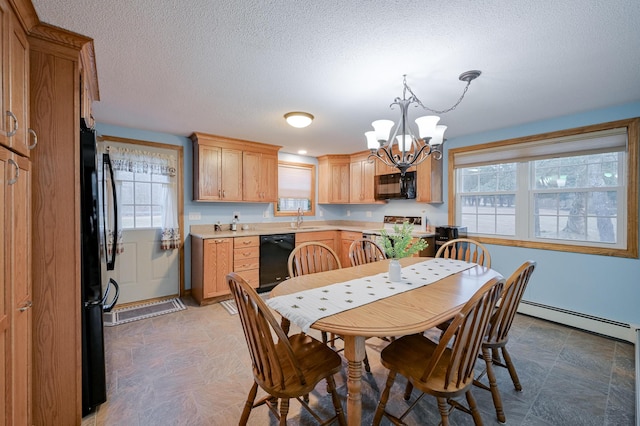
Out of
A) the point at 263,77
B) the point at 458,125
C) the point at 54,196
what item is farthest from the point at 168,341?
the point at 458,125

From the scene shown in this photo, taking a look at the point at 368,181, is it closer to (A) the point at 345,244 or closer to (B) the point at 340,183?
(B) the point at 340,183

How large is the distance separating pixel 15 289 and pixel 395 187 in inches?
163

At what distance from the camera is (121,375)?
2.14 metres

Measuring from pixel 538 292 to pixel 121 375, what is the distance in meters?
4.27

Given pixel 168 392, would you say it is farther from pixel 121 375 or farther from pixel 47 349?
pixel 47 349

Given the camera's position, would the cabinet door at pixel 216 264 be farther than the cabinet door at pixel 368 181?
No

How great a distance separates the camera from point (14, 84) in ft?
4.06

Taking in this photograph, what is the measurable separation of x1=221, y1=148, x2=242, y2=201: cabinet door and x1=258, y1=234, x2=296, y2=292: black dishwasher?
2.53 ft

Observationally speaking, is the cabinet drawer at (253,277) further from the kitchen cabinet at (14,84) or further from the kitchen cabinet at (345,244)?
the kitchen cabinet at (14,84)

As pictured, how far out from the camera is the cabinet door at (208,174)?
12.7ft

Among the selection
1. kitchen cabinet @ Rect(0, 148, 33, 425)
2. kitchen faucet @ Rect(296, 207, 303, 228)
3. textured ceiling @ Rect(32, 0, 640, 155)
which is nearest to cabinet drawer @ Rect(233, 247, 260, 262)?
kitchen faucet @ Rect(296, 207, 303, 228)

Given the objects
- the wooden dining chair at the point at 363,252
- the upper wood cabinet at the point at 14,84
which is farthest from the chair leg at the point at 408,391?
the upper wood cabinet at the point at 14,84

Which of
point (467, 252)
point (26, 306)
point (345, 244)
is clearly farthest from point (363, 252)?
point (26, 306)

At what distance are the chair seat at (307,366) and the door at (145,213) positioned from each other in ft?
9.52
